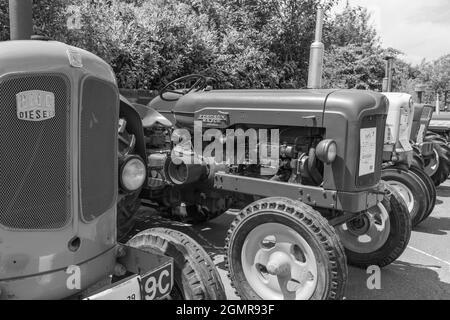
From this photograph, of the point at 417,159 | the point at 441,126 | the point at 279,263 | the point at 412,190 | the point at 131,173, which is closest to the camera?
the point at 131,173

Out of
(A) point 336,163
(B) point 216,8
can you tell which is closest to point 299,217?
(A) point 336,163

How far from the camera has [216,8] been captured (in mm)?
9211

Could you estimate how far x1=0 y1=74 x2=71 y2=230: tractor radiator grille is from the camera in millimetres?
1605

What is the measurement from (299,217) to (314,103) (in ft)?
2.80

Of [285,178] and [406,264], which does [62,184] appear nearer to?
[285,178]

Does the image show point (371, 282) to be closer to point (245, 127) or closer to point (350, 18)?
point (245, 127)

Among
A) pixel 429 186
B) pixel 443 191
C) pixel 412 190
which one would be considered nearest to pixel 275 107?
pixel 412 190

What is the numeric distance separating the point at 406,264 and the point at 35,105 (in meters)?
3.53

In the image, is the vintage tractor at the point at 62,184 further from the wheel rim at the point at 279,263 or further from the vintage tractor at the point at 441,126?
the vintage tractor at the point at 441,126

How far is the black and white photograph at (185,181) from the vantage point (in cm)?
171

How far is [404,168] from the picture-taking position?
5160 mm

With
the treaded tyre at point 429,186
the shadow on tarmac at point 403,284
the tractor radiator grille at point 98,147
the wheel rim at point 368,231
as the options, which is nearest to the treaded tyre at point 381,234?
the wheel rim at point 368,231

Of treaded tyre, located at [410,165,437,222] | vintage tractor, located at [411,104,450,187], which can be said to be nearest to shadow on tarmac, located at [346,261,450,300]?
treaded tyre, located at [410,165,437,222]

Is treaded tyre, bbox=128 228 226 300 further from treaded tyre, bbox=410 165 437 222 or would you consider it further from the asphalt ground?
treaded tyre, bbox=410 165 437 222
